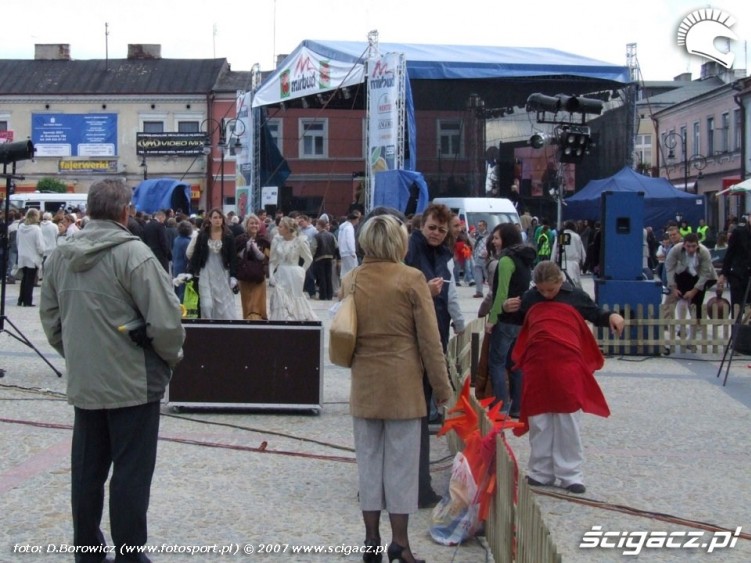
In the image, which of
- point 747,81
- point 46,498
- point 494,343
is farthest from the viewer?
point 747,81

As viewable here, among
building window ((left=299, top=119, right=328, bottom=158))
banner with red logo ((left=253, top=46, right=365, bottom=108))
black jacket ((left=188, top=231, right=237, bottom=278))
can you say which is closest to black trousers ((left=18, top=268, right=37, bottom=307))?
black jacket ((left=188, top=231, right=237, bottom=278))

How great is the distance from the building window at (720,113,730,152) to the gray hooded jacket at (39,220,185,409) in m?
48.6

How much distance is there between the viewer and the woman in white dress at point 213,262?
12219 millimetres

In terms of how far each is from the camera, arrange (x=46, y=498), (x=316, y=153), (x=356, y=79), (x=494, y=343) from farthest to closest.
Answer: (x=316, y=153)
(x=356, y=79)
(x=494, y=343)
(x=46, y=498)

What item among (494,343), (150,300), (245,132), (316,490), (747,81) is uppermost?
(747,81)

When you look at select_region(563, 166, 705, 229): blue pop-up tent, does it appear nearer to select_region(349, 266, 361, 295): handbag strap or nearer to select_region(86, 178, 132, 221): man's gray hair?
select_region(349, 266, 361, 295): handbag strap

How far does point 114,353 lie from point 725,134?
49.6 m

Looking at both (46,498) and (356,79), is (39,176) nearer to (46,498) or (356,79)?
(356,79)

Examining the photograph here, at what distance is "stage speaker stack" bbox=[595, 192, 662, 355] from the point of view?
1420 centimetres

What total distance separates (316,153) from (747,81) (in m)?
19.9

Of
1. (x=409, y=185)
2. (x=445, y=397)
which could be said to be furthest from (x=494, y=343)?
(x=409, y=185)

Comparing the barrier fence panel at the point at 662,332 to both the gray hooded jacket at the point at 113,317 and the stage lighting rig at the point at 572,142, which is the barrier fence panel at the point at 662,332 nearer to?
the stage lighting rig at the point at 572,142

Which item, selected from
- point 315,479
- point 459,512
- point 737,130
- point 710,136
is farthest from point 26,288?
point 710,136

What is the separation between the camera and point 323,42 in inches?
1130
